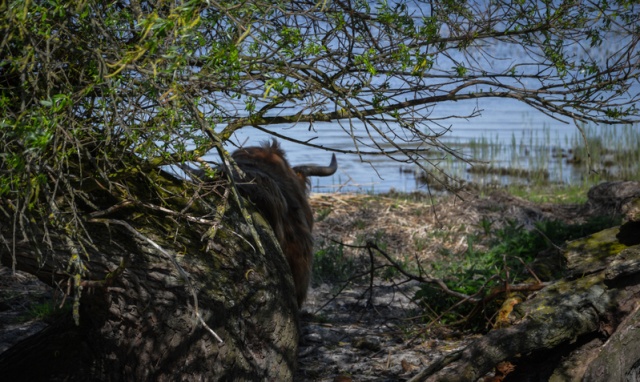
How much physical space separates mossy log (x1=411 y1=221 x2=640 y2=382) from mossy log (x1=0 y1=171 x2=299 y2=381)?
92 centimetres

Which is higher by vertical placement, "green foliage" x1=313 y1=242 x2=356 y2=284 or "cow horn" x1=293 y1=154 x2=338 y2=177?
"cow horn" x1=293 y1=154 x2=338 y2=177

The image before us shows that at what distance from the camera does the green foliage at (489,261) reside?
5875 millimetres

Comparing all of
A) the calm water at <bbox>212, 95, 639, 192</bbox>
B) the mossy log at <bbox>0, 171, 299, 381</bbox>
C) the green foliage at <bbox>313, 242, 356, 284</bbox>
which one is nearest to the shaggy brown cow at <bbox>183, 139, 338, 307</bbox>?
the mossy log at <bbox>0, 171, 299, 381</bbox>

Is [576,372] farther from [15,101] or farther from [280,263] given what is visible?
[15,101]

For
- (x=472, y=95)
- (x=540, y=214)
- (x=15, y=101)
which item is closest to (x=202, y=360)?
(x=15, y=101)

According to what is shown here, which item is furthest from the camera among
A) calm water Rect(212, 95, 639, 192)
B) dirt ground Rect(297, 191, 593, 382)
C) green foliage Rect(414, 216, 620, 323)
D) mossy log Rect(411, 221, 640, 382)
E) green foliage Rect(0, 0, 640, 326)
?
calm water Rect(212, 95, 639, 192)

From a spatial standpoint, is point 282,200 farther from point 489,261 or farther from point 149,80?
point 149,80

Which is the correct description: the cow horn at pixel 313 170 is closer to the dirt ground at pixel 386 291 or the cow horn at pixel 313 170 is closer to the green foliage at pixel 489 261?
the dirt ground at pixel 386 291

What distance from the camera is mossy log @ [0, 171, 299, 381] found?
12.2ft

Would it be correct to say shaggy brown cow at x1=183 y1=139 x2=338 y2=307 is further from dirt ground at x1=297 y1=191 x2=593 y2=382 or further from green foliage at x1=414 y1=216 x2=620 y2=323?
green foliage at x1=414 y1=216 x2=620 y2=323

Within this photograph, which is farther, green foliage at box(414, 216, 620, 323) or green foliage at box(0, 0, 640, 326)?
green foliage at box(414, 216, 620, 323)

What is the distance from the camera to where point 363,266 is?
8.13m

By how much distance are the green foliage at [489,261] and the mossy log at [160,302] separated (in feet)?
5.91

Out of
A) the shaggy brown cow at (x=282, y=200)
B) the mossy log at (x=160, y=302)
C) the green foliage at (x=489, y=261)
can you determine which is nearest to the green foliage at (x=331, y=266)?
the green foliage at (x=489, y=261)
